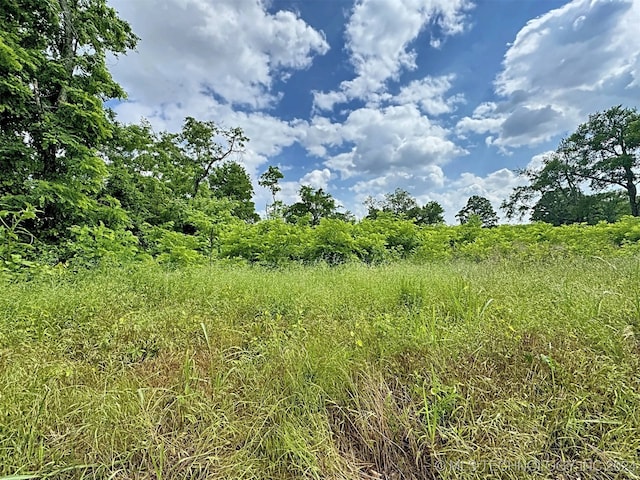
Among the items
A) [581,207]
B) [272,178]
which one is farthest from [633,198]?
[272,178]

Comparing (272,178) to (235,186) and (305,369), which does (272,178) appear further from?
(305,369)

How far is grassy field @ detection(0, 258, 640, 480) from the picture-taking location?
1.29m

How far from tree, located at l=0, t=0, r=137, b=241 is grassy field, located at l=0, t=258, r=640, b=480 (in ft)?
12.1

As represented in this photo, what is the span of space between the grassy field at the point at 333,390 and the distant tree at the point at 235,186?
13.1 m

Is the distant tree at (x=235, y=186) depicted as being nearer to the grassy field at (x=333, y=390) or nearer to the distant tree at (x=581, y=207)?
the grassy field at (x=333, y=390)

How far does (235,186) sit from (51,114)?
1086 cm

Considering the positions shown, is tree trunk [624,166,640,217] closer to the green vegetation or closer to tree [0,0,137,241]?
the green vegetation

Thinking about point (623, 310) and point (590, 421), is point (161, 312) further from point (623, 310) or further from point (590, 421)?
point (623, 310)

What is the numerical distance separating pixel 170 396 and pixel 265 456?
642 mm

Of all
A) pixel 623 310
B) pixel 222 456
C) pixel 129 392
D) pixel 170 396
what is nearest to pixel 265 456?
pixel 222 456

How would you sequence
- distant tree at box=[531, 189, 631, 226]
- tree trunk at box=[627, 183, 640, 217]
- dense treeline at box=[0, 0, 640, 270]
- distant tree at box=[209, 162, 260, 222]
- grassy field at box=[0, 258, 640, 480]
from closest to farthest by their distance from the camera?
grassy field at box=[0, 258, 640, 480] < dense treeline at box=[0, 0, 640, 270] < distant tree at box=[209, 162, 260, 222] < tree trunk at box=[627, 183, 640, 217] < distant tree at box=[531, 189, 631, 226]

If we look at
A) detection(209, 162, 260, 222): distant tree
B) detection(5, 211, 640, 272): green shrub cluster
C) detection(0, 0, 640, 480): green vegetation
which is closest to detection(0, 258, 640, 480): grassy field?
detection(0, 0, 640, 480): green vegetation

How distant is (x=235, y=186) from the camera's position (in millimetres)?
16203

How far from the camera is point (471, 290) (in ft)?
9.21
